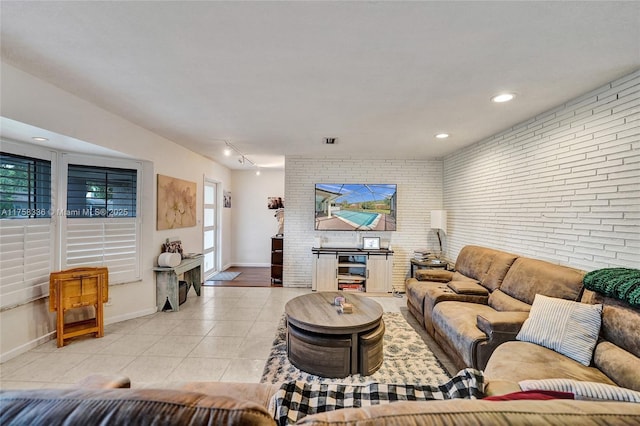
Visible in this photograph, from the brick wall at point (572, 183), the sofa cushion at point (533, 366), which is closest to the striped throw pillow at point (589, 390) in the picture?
the sofa cushion at point (533, 366)

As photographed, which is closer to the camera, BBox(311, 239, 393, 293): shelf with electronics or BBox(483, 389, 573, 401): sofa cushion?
BBox(483, 389, 573, 401): sofa cushion

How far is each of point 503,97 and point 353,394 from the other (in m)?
2.75

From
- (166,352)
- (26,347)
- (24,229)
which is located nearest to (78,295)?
(26,347)

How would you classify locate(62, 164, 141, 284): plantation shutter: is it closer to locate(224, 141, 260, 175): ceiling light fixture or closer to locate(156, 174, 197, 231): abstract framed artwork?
locate(156, 174, 197, 231): abstract framed artwork

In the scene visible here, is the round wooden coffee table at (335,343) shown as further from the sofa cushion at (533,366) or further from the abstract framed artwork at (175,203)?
the abstract framed artwork at (175,203)

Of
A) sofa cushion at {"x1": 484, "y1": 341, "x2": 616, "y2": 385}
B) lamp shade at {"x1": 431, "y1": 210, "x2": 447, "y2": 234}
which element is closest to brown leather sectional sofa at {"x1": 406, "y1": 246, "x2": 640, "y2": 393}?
sofa cushion at {"x1": 484, "y1": 341, "x2": 616, "y2": 385}

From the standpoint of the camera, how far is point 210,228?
607 cm

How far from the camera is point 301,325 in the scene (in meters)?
2.40

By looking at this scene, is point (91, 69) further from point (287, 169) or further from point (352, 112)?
point (287, 169)

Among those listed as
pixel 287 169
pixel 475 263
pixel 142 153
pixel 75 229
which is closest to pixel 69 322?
pixel 75 229

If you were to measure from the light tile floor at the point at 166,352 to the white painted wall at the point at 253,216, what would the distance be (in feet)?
10.3

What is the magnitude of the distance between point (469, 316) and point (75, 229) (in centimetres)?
443

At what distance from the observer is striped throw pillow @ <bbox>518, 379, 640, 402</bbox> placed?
38.3 inches

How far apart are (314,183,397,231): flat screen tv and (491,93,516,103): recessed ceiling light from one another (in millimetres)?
2639
